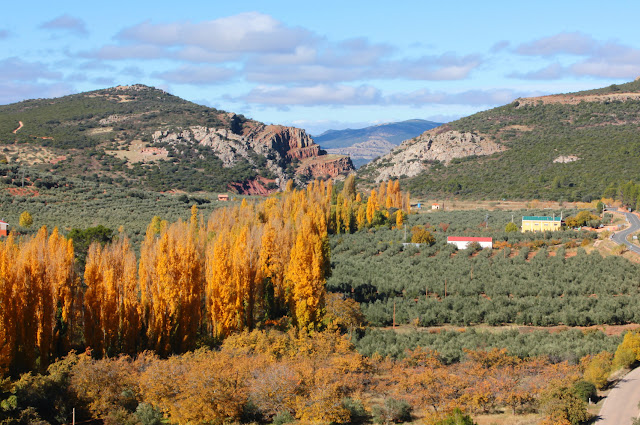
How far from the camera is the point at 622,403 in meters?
21.7

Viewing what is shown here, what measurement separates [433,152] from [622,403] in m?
118

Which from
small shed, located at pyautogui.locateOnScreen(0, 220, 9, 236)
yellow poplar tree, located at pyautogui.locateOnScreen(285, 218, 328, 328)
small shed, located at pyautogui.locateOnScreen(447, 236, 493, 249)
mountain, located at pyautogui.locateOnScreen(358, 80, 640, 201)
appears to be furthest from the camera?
mountain, located at pyautogui.locateOnScreen(358, 80, 640, 201)

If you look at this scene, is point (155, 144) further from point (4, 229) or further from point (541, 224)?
point (4, 229)

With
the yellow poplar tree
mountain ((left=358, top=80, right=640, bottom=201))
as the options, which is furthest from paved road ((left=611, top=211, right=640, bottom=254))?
the yellow poplar tree

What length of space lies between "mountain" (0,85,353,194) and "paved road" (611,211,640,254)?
63.6 metres

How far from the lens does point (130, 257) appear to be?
88.9 feet

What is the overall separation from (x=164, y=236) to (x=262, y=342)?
6.13 meters

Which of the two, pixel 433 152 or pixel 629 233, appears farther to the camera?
pixel 433 152

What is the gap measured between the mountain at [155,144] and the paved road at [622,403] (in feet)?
273

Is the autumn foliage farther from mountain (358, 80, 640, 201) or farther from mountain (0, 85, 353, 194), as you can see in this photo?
mountain (358, 80, 640, 201)

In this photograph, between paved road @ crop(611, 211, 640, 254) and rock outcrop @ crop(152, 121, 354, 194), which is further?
rock outcrop @ crop(152, 121, 354, 194)

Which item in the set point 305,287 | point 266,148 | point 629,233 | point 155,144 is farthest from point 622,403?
point 266,148

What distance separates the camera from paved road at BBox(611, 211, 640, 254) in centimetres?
5160

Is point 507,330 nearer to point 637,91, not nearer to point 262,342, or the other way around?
point 262,342
